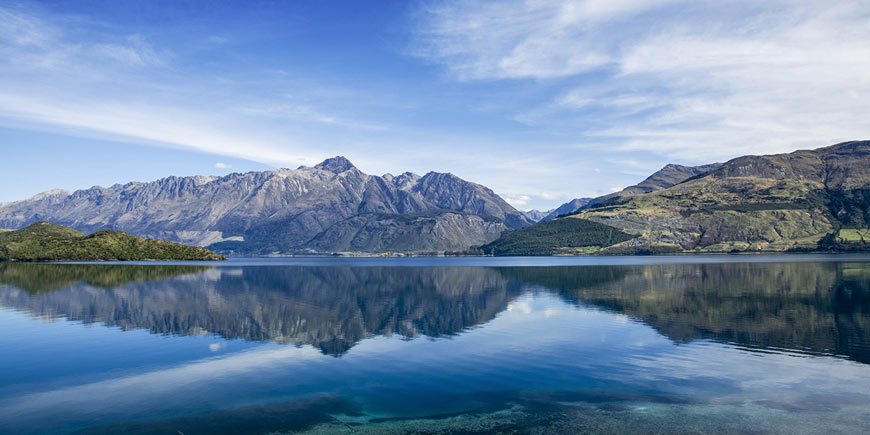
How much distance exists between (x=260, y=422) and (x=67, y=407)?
15330mm

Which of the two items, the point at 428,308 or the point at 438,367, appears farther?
the point at 428,308

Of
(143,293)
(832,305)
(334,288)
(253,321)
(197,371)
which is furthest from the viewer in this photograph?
(334,288)

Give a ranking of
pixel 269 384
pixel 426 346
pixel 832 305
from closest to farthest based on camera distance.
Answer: pixel 269 384, pixel 426 346, pixel 832 305

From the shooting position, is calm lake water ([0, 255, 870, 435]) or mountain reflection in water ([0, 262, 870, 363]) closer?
calm lake water ([0, 255, 870, 435])

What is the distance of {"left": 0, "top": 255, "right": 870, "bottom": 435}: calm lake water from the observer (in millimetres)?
32906

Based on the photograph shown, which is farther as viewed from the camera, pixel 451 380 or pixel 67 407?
pixel 451 380

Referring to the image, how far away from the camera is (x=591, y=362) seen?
50.3 meters

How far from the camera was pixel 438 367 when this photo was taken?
48.5 meters

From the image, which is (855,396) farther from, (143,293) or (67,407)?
(143,293)

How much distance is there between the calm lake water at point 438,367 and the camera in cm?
3291

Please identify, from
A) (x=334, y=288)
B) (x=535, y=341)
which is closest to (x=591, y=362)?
(x=535, y=341)

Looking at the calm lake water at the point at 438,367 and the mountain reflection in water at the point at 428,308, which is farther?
the mountain reflection in water at the point at 428,308

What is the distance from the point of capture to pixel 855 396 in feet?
122

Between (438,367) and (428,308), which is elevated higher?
(438,367)
